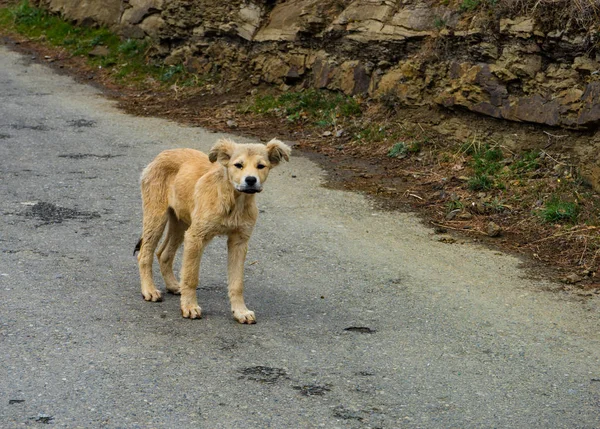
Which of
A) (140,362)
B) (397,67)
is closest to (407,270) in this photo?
(140,362)

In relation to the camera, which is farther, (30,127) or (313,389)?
(30,127)

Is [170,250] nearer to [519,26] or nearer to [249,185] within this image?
[249,185]

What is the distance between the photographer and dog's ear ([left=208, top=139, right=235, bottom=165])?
698 centimetres

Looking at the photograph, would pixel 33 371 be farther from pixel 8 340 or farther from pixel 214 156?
pixel 214 156

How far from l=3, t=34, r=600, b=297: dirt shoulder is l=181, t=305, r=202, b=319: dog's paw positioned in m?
3.59

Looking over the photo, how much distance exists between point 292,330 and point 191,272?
935 mm

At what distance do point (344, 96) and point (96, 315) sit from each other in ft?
26.8

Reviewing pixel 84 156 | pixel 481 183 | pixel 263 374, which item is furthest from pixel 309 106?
pixel 263 374

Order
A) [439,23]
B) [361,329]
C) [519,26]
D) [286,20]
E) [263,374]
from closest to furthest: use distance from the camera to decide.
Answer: [263,374] < [361,329] < [519,26] < [439,23] < [286,20]

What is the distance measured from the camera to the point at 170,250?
26.1 feet

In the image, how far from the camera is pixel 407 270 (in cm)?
888

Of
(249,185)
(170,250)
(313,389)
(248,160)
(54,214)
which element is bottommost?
(54,214)

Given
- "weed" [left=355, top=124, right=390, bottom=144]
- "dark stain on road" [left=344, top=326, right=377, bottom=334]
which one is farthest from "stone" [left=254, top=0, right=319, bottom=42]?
"dark stain on road" [left=344, top=326, right=377, bottom=334]

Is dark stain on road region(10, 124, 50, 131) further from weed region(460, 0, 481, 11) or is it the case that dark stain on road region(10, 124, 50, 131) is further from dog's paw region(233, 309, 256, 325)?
dog's paw region(233, 309, 256, 325)
